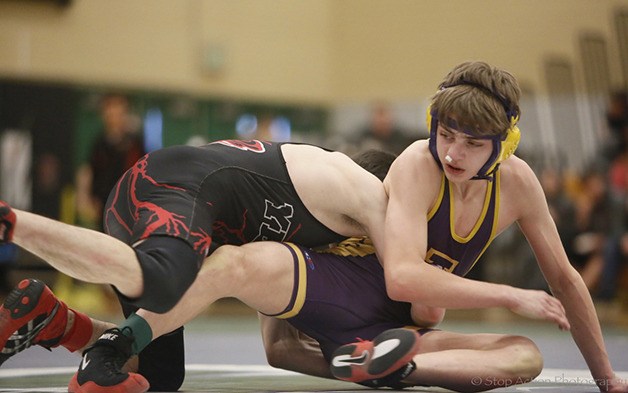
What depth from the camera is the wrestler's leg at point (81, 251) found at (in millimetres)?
2605

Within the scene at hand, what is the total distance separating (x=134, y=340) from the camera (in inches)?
115

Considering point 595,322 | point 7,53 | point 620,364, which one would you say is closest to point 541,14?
point 7,53

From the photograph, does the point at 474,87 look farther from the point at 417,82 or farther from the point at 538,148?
the point at 417,82

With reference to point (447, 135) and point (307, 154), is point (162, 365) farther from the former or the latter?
point (447, 135)

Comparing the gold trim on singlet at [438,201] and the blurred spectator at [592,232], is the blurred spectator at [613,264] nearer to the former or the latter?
the blurred spectator at [592,232]

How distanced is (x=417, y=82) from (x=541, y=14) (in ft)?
5.40

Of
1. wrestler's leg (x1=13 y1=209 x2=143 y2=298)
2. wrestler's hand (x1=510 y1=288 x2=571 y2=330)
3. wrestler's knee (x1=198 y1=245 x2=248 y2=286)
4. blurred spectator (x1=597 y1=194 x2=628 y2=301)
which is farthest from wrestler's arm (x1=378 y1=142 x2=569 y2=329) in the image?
blurred spectator (x1=597 y1=194 x2=628 y2=301)

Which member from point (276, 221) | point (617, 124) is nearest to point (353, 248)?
point (276, 221)

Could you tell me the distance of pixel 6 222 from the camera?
2520mm

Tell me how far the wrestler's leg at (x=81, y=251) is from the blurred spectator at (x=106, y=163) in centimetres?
677

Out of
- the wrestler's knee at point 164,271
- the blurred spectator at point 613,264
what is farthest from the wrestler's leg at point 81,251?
the blurred spectator at point 613,264

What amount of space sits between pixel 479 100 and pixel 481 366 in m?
0.76

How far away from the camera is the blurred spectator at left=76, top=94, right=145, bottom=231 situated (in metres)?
9.49

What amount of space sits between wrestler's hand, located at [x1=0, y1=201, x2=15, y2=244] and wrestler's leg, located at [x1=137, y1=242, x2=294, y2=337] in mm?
569
